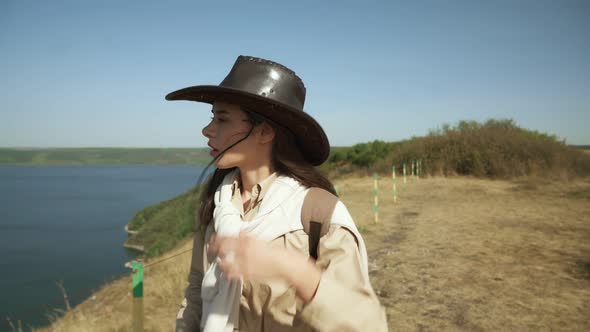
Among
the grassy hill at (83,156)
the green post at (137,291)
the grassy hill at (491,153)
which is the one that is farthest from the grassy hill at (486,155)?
the grassy hill at (83,156)

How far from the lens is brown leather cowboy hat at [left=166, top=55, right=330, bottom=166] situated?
1.32m

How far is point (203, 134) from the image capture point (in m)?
1.47

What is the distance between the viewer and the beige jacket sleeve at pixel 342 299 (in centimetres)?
94

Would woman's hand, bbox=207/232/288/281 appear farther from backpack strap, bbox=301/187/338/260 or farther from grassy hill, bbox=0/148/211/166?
grassy hill, bbox=0/148/211/166

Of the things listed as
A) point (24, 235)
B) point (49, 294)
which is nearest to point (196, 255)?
point (49, 294)

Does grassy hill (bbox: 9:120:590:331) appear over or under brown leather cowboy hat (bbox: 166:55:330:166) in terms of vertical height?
under

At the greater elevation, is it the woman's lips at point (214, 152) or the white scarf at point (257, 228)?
the woman's lips at point (214, 152)

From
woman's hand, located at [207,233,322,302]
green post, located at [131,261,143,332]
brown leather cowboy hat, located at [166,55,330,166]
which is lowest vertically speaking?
green post, located at [131,261,143,332]

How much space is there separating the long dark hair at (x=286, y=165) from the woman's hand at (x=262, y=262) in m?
0.52

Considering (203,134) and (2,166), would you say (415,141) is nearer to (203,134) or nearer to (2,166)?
(203,134)

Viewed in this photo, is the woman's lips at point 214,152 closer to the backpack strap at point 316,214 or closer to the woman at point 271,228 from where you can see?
the woman at point 271,228

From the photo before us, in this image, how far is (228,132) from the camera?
4.66 ft

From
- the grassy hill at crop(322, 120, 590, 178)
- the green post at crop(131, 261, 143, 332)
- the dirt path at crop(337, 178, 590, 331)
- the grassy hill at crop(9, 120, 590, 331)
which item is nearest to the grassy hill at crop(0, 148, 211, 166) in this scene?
the grassy hill at crop(322, 120, 590, 178)

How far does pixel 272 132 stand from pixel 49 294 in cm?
2071
